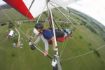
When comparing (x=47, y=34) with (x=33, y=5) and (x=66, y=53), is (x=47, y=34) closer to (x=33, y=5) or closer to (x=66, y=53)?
(x=33, y=5)

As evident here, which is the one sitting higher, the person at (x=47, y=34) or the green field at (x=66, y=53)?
the person at (x=47, y=34)

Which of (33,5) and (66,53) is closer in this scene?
(33,5)

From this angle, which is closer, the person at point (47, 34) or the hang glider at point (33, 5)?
the person at point (47, 34)

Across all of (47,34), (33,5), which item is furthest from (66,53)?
(47,34)

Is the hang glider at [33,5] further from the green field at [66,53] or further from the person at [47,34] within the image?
the green field at [66,53]

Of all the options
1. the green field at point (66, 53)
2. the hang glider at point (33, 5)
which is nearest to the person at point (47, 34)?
the hang glider at point (33, 5)

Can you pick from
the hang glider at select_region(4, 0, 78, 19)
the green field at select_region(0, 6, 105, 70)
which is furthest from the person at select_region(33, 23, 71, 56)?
the green field at select_region(0, 6, 105, 70)
